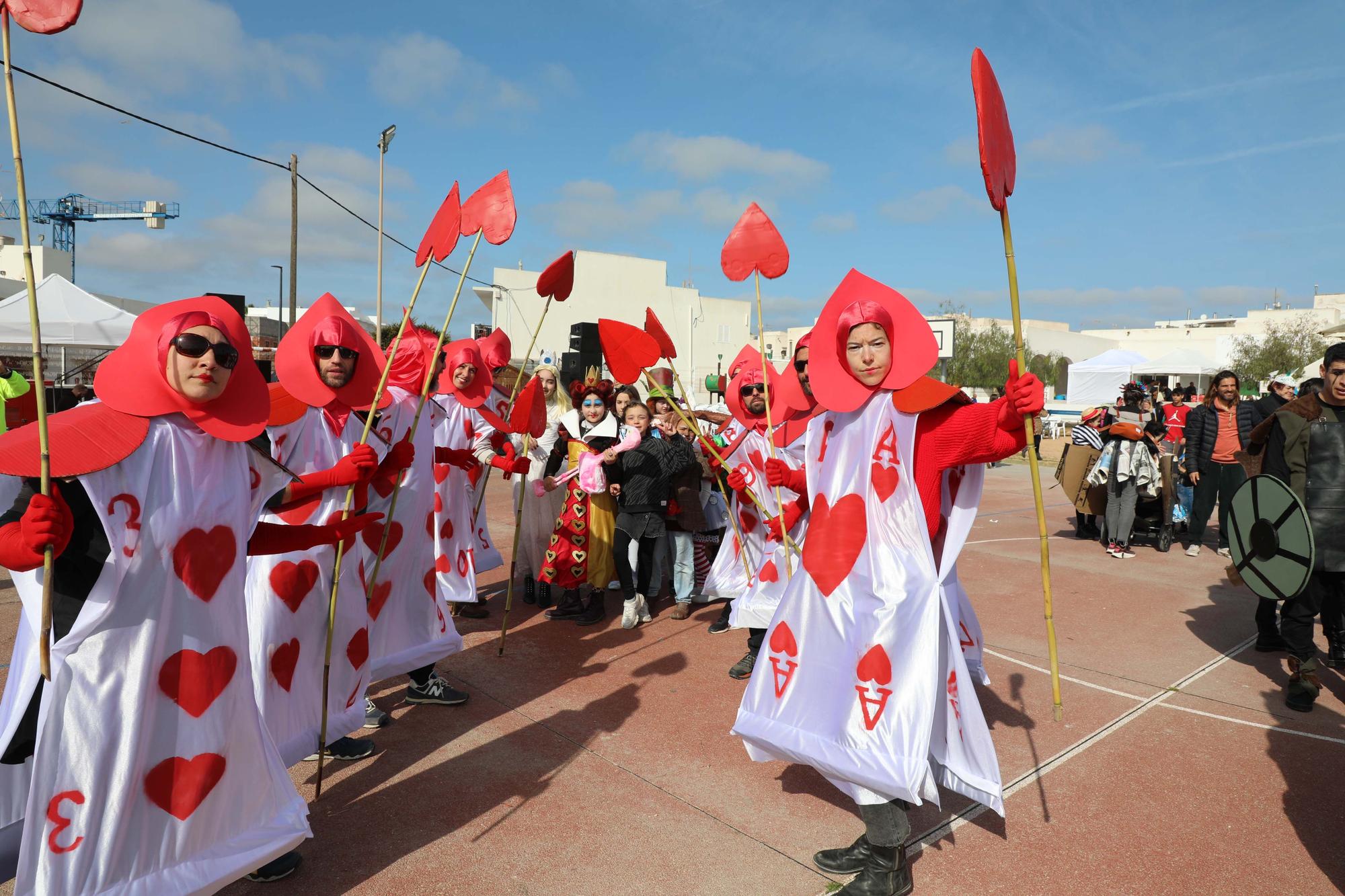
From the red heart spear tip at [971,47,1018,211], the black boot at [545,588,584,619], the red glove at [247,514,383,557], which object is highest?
the red heart spear tip at [971,47,1018,211]

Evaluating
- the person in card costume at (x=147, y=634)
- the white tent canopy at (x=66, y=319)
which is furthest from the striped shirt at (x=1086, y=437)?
the white tent canopy at (x=66, y=319)

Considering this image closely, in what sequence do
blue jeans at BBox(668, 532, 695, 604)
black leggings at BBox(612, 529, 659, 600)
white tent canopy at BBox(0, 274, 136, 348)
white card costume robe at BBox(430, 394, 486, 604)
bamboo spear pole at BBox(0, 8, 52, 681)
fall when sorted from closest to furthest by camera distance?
bamboo spear pole at BBox(0, 8, 52, 681) → white card costume robe at BBox(430, 394, 486, 604) → black leggings at BBox(612, 529, 659, 600) → blue jeans at BBox(668, 532, 695, 604) → white tent canopy at BBox(0, 274, 136, 348)

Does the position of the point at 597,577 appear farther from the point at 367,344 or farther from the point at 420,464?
the point at 367,344

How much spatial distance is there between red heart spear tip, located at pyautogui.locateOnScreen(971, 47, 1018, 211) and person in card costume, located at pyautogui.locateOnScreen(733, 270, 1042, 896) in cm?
51

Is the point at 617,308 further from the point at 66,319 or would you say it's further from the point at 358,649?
the point at 358,649

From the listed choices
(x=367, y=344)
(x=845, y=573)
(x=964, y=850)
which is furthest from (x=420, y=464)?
(x=964, y=850)

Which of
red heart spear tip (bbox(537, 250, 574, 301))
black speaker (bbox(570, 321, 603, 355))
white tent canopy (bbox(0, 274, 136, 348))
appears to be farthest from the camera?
black speaker (bbox(570, 321, 603, 355))

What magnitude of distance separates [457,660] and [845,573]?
3.23 meters

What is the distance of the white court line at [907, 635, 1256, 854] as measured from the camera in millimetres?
3324

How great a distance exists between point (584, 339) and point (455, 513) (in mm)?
12264

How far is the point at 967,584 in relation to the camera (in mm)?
7621

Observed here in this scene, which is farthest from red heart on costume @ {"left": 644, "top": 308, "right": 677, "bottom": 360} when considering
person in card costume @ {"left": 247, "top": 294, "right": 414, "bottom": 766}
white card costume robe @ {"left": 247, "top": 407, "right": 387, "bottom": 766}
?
white card costume robe @ {"left": 247, "top": 407, "right": 387, "bottom": 766}

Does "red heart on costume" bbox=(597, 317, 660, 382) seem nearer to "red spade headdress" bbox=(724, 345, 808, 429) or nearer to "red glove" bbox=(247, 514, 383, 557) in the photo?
"red spade headdress" bbox=(724, 345, 808, 429)

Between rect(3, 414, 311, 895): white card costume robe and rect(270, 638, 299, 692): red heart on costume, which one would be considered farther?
rect(270, 638, 299, 692): red heart on costume
